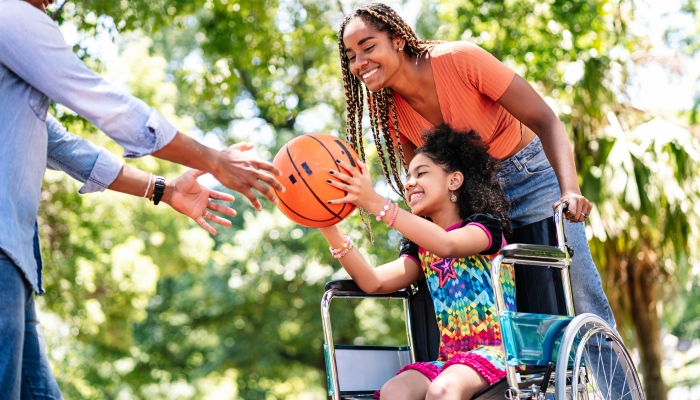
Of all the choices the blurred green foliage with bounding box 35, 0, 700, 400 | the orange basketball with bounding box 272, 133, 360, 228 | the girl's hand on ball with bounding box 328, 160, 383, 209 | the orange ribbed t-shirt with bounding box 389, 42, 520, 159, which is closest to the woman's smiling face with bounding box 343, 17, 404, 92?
the orange ribbed t-shirt with bounding box 389, 42, 520, 159

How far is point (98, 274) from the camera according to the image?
1209 cm

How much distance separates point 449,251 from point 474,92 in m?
0.78

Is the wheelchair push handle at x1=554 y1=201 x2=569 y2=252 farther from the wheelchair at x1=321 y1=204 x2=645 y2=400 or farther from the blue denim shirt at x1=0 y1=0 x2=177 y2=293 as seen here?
the blue denim shirt at x1=0 y1=0 x2=177 y2=293

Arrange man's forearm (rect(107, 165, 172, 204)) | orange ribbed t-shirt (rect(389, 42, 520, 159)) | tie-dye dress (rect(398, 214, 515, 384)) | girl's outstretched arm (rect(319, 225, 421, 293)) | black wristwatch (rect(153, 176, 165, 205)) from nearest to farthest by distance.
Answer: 1. man's forearm (rect(107, 165, 172, 204))
2. black wristwatch (rect(153, 176, 165, 205))
3. tie-dye dress (rect(398, 214, 515, 384))
4. girl's outstretched arm (rect(319, 225, 421, 293))
5. orange ribbed t-shirt (rect(389, 42, 520, 159))

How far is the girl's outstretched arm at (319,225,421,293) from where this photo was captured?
3211 millimetres

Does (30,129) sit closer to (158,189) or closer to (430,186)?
(158,189)

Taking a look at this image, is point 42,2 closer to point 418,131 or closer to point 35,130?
point 35,130

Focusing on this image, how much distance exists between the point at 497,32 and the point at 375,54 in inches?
196

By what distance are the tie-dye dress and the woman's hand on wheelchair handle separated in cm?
27

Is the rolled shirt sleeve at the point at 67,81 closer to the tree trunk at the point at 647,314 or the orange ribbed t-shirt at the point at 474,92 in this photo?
the orange ribbed t-shirt at the point at 474,92

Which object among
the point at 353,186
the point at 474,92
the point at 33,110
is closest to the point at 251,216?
the point at 474,92

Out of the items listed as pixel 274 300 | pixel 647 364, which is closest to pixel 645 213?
pixel 647 364

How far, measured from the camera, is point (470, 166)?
3.32 meters

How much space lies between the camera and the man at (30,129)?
2021 millimetres
